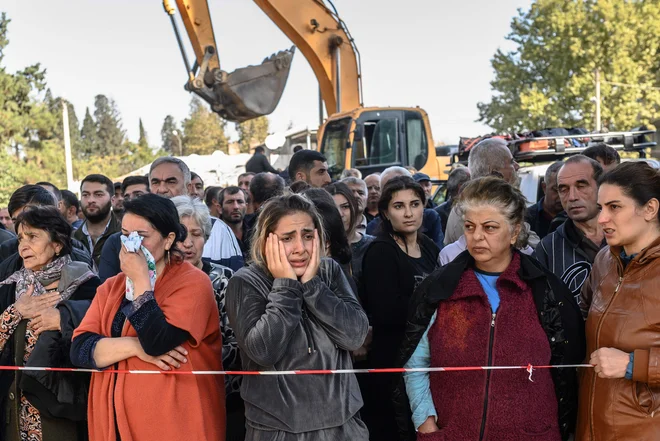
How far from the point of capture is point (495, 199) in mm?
3779

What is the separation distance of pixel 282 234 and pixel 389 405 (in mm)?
1824

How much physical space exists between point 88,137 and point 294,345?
95524 millimetres

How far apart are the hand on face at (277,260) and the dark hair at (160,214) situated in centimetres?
62

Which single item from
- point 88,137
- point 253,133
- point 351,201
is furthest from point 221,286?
point 88,137

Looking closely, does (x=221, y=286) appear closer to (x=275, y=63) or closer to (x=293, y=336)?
(x=293, y=336)

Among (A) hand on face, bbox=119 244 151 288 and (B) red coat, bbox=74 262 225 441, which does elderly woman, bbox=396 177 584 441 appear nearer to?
(B) red coat, bbox=74 262 225 441

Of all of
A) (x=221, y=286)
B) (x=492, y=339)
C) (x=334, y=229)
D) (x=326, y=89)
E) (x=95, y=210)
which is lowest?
(x=492, y=339)

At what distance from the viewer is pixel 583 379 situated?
3680 millimetres

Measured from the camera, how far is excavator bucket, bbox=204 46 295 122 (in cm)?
1289

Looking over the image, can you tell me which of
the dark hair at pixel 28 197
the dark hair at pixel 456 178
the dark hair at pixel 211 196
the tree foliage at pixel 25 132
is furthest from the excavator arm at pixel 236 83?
the tree foliage at pixel 25 132

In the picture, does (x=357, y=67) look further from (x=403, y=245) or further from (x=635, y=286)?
(x=635, y=286)

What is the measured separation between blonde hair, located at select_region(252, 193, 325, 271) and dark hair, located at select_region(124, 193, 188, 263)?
1.47 feet

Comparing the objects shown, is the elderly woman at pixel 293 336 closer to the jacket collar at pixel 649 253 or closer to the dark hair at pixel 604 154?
the jacket collar at pixel 649 253

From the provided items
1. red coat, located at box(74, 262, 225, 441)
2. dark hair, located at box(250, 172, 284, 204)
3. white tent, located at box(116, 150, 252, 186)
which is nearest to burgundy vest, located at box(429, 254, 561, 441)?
red coat, located at box(74, 262, 225, 441)
